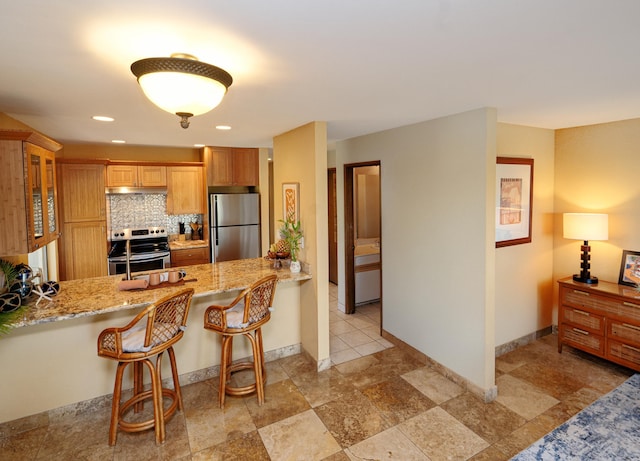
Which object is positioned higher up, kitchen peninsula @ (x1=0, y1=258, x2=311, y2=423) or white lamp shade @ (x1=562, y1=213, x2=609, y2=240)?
white lamp shade @ (x1=562, y1=213, x2=609, y2=240)

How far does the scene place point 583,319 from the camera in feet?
11.8

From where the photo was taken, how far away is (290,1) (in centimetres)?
120

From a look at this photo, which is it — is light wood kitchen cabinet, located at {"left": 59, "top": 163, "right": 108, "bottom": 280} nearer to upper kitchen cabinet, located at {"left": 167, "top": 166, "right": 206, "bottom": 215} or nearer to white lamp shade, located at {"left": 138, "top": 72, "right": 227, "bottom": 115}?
upper kitchen cabinet, located at {"left": 167, "top": 166, "right": 206, "bottom": 215}

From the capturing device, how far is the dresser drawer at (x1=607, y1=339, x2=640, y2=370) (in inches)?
126

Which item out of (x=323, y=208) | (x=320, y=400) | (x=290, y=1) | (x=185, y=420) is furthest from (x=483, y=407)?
(x=290, y=1)

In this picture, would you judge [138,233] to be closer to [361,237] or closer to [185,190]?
[185,190]

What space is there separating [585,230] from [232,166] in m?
4.53

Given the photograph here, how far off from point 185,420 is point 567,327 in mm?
3764

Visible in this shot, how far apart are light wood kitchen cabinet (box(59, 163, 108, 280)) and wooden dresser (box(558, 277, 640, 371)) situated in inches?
222

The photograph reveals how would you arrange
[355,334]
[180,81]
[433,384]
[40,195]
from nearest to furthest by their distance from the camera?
1. [180,81]
2. [40,195]
3. [433,384]
4. [355,334]

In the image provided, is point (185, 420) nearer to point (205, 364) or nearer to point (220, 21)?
point (205, 364)

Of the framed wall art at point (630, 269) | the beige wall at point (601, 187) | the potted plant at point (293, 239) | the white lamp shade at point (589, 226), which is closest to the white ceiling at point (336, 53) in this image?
the beige wall at point (601, 187)

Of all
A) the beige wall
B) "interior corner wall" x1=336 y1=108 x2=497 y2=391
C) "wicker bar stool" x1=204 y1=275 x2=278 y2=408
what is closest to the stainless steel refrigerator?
"interior corner wall" x1=336 y1=108 x2=497 y2=391

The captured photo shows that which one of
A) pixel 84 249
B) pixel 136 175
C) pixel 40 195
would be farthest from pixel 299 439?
pixel 136 175
